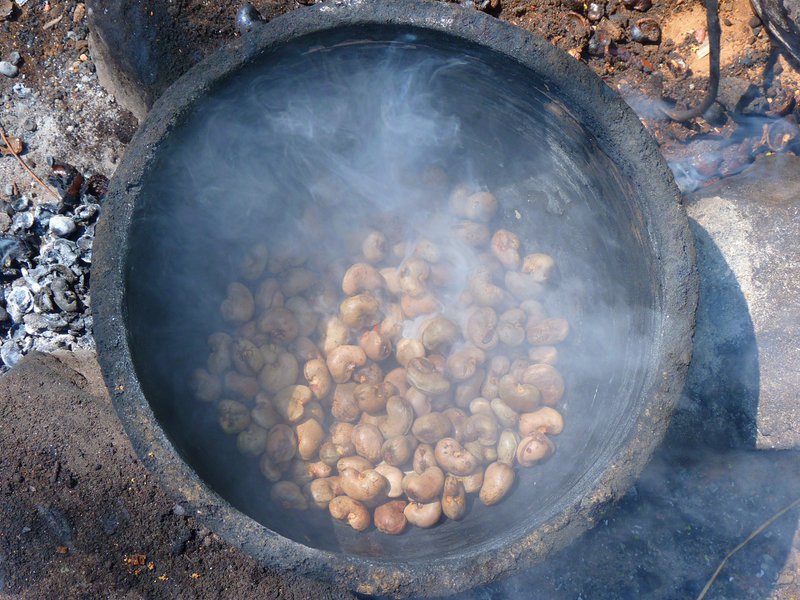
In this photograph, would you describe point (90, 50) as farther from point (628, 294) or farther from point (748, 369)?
point (748, 369)

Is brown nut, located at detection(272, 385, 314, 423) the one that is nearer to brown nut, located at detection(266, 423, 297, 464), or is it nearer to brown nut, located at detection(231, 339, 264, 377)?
brown nut, located at detection(266, 423, 297, 464)

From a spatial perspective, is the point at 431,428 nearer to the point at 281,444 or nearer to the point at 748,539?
the point at 281,444

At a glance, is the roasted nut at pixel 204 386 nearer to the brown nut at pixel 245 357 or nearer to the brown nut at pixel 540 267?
the brown nut at pixel 245 357

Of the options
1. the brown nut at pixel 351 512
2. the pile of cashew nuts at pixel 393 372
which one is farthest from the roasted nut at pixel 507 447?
the brown nut at pixel 351 512

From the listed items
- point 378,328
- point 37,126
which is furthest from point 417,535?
point 37,126

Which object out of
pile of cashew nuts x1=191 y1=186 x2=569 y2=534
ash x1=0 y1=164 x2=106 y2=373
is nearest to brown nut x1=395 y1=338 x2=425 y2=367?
pile of cashew nuts x1=191 y1=186 x2=569 y2=534

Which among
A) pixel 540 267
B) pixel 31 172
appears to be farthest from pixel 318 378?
pixel 31 172

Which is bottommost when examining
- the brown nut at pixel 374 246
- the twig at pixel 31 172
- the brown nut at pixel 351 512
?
the brown nut at pixel 351 512
